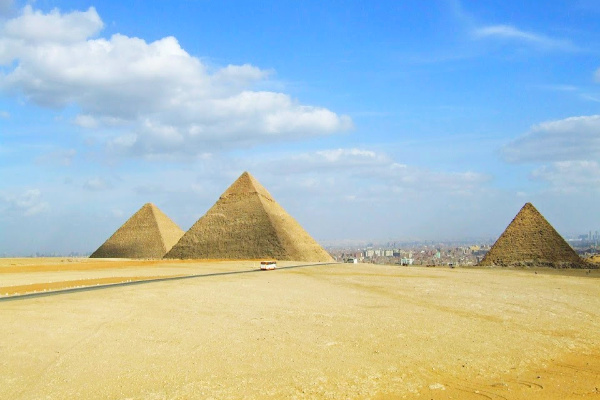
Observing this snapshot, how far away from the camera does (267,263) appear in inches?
1773

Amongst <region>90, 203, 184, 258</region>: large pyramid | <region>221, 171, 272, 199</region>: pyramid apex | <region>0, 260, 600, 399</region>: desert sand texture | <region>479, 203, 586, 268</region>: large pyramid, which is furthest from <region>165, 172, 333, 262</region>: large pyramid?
<region>0, 260, 600, 399</region>: desert sand texture

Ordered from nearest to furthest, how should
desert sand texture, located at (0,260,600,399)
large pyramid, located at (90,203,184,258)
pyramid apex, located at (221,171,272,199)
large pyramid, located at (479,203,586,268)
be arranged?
desert sand texture, located at (0,260,600,399), large pyramid, located at (479,203,586,268), pyramid apex, located at (221,171,272,199), large pyramid, located at (90,203,184,258)

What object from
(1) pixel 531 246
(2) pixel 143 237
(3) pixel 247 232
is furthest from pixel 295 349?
(2) pixel 143 237

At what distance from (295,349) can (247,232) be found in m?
62.5

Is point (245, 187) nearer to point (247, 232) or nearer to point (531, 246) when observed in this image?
point (247, 232)

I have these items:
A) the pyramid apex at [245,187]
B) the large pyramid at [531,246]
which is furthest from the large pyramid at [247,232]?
the large pyramid at [531,246]

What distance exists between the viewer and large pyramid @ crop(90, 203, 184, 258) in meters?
86.5

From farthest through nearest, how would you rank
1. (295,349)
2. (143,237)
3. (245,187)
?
(143,237)
(245,187)
(295,349)

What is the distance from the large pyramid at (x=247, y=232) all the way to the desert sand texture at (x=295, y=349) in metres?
51.1

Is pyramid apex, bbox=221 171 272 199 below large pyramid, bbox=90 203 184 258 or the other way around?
the other way around

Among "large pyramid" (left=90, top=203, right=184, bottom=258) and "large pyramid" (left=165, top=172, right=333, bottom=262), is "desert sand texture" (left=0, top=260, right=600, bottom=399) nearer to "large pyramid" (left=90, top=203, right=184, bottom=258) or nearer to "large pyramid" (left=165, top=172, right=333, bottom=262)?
"large pyramid" (left=165, top=172, right=333, bottom=262)

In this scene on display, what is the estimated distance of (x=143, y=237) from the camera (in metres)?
88.6

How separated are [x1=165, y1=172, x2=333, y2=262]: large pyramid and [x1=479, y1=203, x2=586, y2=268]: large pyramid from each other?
83.7 feet

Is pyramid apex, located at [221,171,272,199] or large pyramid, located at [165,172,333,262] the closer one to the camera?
large pyramid, located at [165,172,333,262]
